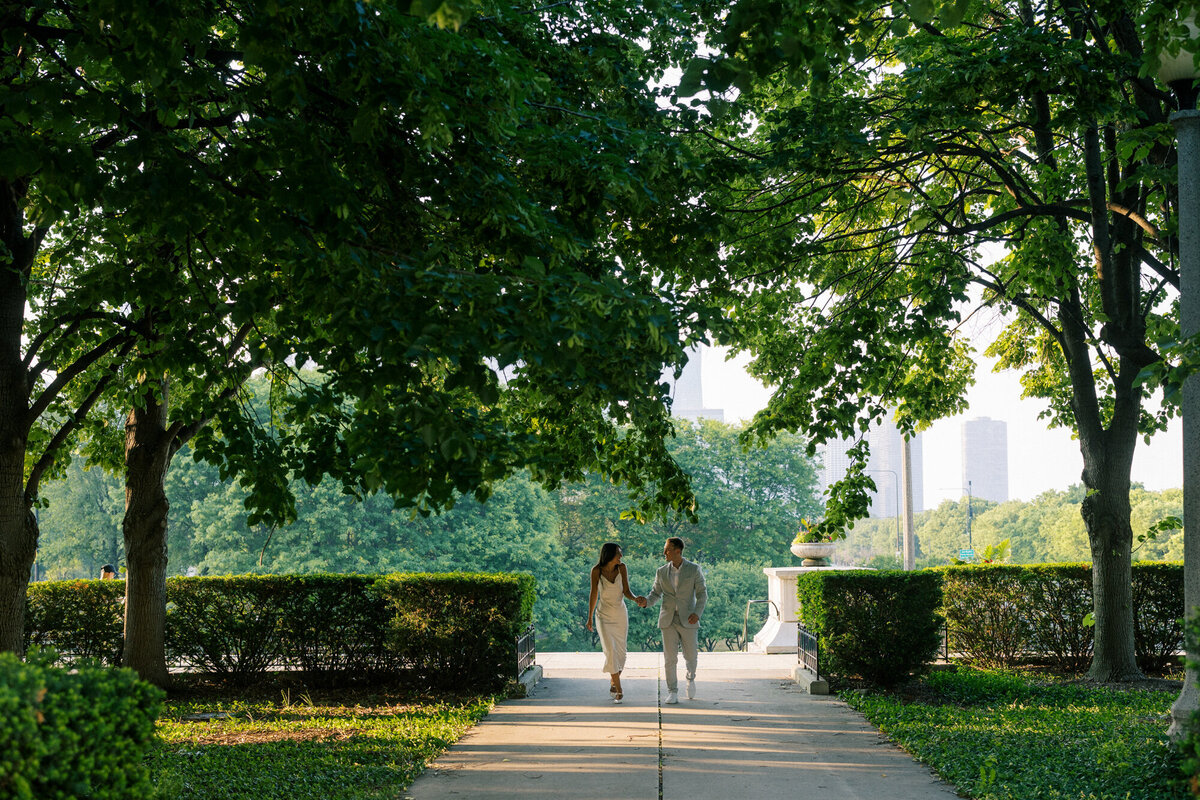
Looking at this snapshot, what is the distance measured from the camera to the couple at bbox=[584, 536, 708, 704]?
10602 mm

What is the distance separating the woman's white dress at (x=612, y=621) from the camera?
35.4 feet

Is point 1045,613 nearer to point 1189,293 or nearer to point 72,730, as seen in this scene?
point 1189,293

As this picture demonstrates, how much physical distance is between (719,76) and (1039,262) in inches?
310

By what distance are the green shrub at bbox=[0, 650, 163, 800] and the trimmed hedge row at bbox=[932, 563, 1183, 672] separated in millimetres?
11492

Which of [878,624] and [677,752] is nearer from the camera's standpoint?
[677,752]

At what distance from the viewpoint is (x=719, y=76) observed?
4086mm

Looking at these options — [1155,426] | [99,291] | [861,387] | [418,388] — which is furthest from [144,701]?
[1155,426]

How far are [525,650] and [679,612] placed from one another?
2.59 meters

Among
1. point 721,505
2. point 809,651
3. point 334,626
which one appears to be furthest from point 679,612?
point 721,505

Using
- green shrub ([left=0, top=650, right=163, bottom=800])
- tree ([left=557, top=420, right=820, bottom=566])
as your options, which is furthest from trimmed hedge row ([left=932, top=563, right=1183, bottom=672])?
tree ([left=557, top=420, right=820, bottom=566])

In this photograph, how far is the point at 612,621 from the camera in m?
11.0

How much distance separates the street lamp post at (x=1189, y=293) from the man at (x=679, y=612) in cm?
481

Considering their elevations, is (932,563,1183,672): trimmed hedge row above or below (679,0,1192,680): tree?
below

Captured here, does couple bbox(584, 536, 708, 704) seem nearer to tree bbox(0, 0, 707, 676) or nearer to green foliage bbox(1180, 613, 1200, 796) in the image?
tree bbox(0, 0, 707, 676)
